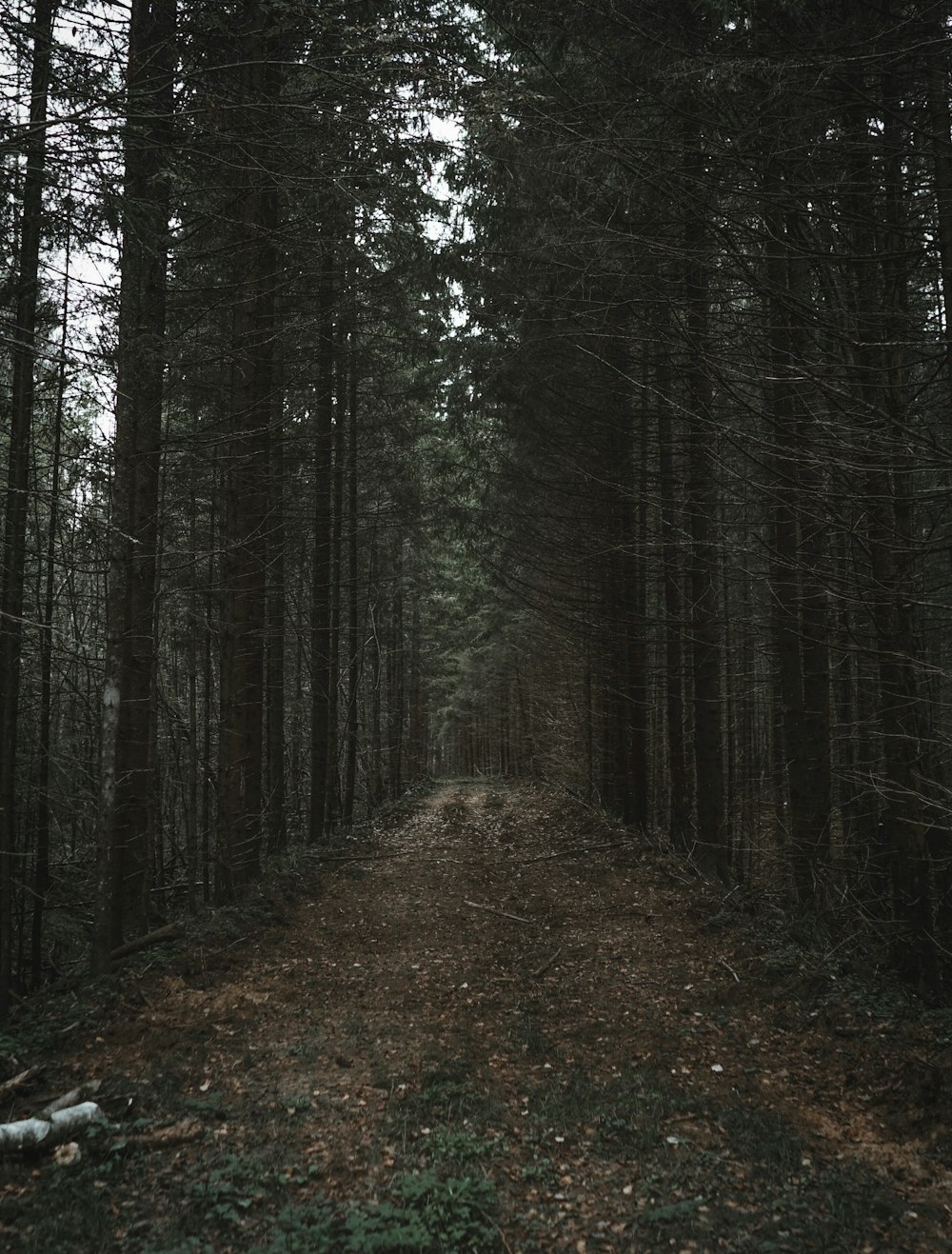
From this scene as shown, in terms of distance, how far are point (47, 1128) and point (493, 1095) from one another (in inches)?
116

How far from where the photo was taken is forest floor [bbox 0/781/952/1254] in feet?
12.3

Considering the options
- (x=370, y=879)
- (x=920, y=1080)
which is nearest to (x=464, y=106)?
(x=920, y=1080)

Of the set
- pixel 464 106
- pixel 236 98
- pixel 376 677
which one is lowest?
pixel 376 677

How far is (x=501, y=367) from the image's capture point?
12445mm

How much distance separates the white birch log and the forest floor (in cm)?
11

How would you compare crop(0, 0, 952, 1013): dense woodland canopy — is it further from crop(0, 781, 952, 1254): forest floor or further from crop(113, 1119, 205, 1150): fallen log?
crop(113, 1119, 205, 1150): fallen log

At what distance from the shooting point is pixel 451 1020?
21.7ft

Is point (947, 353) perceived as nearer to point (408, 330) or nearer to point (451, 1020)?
point (451, 1020)

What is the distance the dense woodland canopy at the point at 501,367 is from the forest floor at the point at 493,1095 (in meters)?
1.15

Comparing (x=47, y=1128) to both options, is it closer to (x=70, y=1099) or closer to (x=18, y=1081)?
(x=70, y=1099)

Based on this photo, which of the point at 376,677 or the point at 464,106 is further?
the point at 376,677

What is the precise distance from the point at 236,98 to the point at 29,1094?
8494 millimetres

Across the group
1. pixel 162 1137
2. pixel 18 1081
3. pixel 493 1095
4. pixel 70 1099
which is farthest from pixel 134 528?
pixel 493 1095

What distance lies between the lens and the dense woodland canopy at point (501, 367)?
17.5ft
